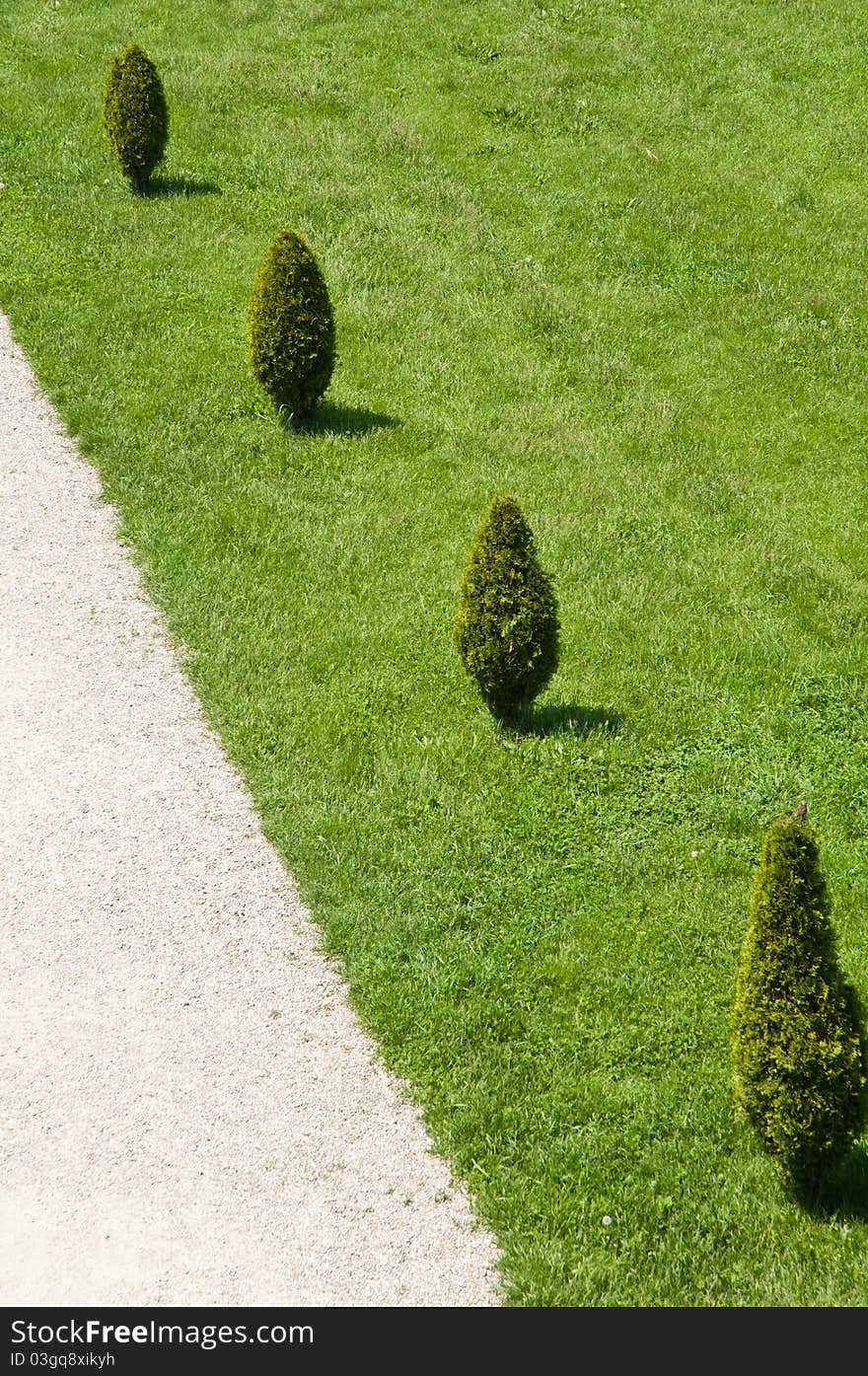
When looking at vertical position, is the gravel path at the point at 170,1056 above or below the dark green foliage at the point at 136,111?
below

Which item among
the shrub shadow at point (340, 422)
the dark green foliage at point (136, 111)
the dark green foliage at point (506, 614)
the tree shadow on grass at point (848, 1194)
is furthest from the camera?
the dark green foliage at point (136, 111)

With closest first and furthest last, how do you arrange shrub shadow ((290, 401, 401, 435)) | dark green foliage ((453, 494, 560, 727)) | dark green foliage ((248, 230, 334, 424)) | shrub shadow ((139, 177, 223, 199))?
dark green foliage ((453, 494, 560, 727)) → dark green foliage ((248, 230, 334, 424)) → shrub shadow ((290, 401, 401, 435)) → shrub shadow ((139, 177, 223, 199))

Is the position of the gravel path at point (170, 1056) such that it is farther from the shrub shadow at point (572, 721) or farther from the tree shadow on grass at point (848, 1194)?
the shrub shadow at point (572, 721)

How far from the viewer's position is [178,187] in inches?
806

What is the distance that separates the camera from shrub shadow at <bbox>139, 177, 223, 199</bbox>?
2027 cm

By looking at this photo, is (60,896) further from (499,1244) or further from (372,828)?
(499,1244)

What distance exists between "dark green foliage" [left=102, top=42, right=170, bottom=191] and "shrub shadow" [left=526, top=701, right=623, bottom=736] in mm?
12512

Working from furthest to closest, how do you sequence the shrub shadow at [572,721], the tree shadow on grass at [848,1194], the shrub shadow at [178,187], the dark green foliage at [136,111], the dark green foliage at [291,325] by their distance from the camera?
the shrub shadow at [178,187] < the dark green foliage at [136,111] < the dark green foliage at [291,325] < the shrub shadow at [572,721] < the tree shadow on grass at [848,1194]

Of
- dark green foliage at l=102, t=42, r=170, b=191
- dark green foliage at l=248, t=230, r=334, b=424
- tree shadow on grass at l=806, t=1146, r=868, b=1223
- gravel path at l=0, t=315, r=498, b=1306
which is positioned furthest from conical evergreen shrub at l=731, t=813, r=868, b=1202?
dark green foliage at l=102, t=42, r=170, b=191

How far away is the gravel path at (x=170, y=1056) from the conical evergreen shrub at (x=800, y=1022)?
1.72 meters

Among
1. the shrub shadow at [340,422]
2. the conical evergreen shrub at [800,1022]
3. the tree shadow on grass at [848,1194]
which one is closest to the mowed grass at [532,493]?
the tree shadow on grass at [848,1194]

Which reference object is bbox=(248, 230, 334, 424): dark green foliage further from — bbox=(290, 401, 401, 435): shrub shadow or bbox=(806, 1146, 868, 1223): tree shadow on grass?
bbox=(806, 1146, 868, 1223): tree shadow on grass

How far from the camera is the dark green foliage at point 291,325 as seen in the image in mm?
14758

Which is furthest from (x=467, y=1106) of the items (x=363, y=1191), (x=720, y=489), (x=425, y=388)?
(x=425, y=388)
